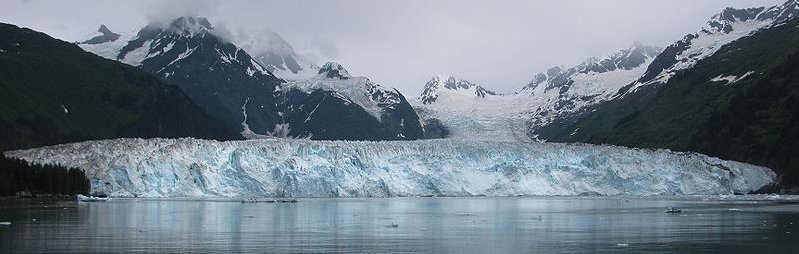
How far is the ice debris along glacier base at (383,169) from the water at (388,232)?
23.5 meters

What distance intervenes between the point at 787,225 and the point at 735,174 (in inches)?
2049

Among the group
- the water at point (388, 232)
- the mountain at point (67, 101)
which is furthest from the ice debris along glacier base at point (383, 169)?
the mountain at point (67, 101)

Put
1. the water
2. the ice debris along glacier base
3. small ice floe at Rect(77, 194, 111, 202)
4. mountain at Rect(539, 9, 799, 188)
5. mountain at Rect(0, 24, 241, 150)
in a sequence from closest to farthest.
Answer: the water < small ice floe at Rect(77, 194, 111, 202) < the ice debris along glacier base < mountain at Rect(539, 9, 799, 188) < mountain at Rect(0, 24, 241, 150)

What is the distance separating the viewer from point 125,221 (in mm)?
42156

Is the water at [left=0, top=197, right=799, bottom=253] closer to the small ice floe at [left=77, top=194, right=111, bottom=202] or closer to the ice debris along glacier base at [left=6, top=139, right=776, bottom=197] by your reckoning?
the small ice floe at [left=77, top=194, right=111, bottom=202]

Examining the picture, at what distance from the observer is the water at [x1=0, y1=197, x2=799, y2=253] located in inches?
1170

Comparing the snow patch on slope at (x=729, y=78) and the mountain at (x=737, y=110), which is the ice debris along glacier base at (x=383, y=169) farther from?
the snow patch on slope at (x=729, y=78)

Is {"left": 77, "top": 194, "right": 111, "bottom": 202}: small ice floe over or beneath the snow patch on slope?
beneath

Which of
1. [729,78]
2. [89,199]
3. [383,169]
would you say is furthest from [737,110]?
[89,199]

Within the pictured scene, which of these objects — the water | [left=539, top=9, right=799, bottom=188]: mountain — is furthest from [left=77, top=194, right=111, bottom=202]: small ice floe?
[left=539, top=9, right=799, bottom=188]: mountain

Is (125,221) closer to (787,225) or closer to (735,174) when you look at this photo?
(787,225)

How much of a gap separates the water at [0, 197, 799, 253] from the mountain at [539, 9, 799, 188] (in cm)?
5668

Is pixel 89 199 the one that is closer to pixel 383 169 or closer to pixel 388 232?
pixel 383 169

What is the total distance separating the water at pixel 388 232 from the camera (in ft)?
97.5
